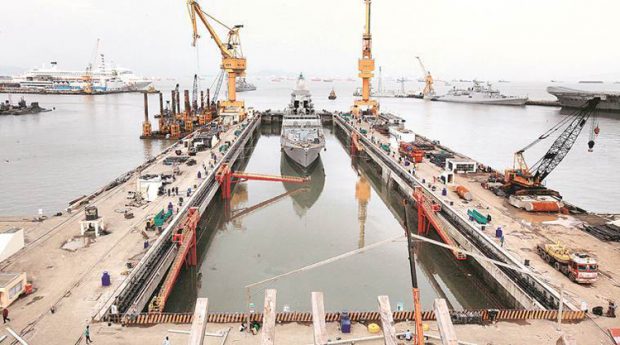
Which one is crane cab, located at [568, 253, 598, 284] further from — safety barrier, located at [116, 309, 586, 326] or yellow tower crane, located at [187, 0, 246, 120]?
yellow tower crane, located at [187, 0, 246, 120]

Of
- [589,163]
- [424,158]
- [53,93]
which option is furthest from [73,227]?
[53,93]

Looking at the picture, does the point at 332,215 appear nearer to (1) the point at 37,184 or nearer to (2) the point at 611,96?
(1) the point at 37,184

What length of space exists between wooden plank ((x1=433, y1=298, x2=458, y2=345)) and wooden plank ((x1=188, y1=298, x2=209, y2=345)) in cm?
585

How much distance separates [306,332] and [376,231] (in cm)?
1883

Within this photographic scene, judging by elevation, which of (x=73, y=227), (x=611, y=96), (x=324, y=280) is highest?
(x=611, y=96)

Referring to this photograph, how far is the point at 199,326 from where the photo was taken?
11398 mm

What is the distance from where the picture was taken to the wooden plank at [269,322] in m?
11.2

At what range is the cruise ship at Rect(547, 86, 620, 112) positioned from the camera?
112 metres

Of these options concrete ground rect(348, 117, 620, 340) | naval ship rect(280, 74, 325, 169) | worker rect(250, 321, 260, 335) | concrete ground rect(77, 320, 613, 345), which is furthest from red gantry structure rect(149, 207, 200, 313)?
naval ship rect(280, 74, 325, 169)

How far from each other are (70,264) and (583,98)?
13074 cm

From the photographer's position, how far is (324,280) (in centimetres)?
2483

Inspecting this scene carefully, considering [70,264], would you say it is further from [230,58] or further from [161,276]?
[230,58]

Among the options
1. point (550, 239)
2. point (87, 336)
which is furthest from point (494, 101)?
point (87, 336)

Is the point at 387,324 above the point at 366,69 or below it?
below
